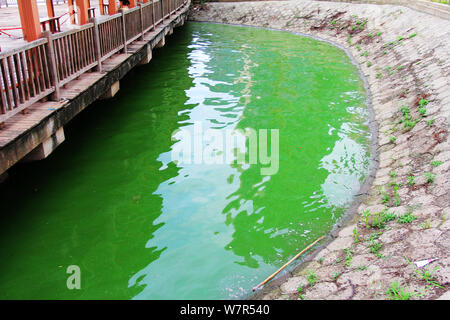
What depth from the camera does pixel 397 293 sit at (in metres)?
4.30

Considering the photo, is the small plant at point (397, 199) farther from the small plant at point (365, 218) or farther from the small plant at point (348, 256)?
the small plant at point (348, 256)

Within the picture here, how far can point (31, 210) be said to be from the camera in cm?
661

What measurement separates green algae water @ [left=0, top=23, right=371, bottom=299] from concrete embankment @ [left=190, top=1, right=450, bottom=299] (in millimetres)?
462

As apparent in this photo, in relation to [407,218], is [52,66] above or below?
above

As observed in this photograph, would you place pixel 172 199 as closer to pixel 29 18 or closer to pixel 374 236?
pixel 374 236

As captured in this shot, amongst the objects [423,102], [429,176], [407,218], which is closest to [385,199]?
[429,176]

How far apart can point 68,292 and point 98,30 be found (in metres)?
5.88

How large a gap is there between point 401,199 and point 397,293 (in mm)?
2419

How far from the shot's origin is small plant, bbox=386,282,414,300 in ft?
13.7

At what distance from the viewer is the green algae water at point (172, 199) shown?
5.41 m

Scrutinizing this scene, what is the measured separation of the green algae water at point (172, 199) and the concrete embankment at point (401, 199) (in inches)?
18.2

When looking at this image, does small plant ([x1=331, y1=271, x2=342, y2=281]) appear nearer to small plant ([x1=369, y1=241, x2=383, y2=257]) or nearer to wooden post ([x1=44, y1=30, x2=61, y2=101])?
small plant ([x1=369, y1=241, x2=383, y2=257])

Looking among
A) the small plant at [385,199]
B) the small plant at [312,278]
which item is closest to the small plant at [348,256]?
the small plant at [312,278]
